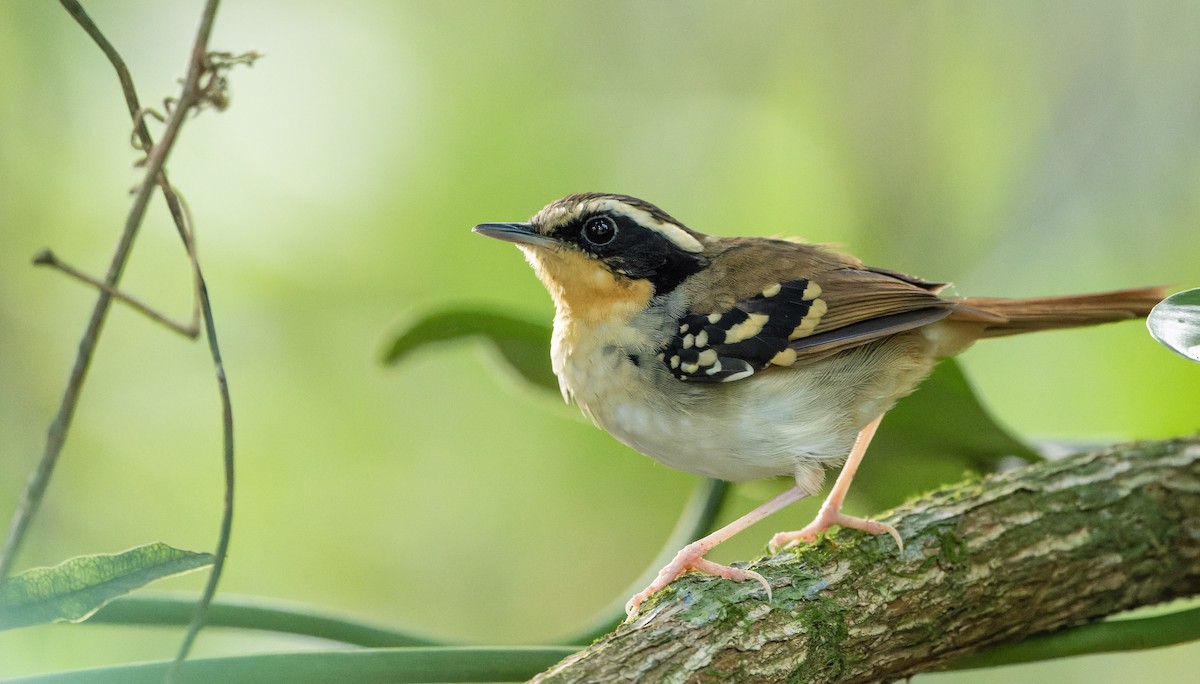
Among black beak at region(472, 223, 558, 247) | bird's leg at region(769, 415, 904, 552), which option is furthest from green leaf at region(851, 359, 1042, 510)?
black beak at region(472, 223, 558, 247)

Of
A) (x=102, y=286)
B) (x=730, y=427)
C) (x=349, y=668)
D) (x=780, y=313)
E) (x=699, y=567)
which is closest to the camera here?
(x=102, y=286)

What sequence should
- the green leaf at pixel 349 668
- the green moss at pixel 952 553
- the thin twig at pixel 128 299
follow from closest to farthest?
the thin twig at pixel 128 299 → the green leaf at pixel 349 668 → the green moss at pixel 952 553

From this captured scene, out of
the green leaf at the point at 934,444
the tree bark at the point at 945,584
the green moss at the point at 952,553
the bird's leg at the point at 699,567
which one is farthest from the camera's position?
the green leaf at the point at 934,444

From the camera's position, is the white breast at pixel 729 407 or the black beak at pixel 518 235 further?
the black beak at pixel 518 235

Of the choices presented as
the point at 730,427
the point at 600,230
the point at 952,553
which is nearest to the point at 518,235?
the point at 600,230

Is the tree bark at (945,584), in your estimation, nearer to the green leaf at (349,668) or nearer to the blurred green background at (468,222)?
the green leaf at (349,668)

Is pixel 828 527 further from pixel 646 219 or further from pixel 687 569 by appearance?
pixel 646 219

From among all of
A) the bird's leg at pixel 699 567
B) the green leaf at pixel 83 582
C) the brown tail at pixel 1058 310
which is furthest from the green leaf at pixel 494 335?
the green leaf at pixel 83 582

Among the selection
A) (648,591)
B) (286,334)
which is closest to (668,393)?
(648,591)
